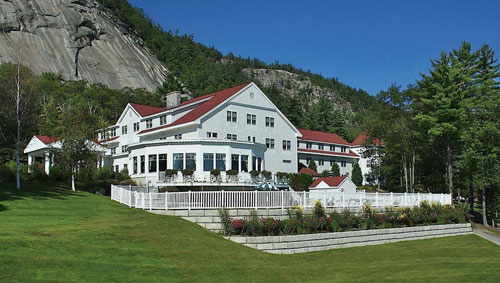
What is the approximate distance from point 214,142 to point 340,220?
16.0 m

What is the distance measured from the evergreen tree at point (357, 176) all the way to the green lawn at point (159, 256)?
3893 cm

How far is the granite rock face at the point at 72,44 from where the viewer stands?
99188 millimetres

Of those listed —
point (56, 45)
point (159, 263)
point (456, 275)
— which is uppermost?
point (56, 45)

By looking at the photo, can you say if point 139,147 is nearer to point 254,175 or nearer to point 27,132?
point 254,175

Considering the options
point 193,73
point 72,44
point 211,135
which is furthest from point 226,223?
point 193,73

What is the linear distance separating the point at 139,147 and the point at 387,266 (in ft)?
83.5

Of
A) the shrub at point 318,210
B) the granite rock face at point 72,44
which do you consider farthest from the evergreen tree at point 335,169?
the granite rock face at point 72,44

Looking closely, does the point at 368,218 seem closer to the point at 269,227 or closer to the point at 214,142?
the point at 269,227

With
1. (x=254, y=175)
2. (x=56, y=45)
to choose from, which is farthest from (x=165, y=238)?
(x=56, y=45)

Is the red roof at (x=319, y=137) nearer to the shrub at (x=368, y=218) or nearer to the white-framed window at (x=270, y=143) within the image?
the white-framed window at (x=270, y=143)

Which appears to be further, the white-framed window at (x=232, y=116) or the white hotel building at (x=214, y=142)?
the white-framed window at (x=232, y=116)

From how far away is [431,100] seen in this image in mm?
42781

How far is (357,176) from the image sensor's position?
63562mm

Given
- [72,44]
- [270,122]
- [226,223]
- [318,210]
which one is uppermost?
[72,44]
